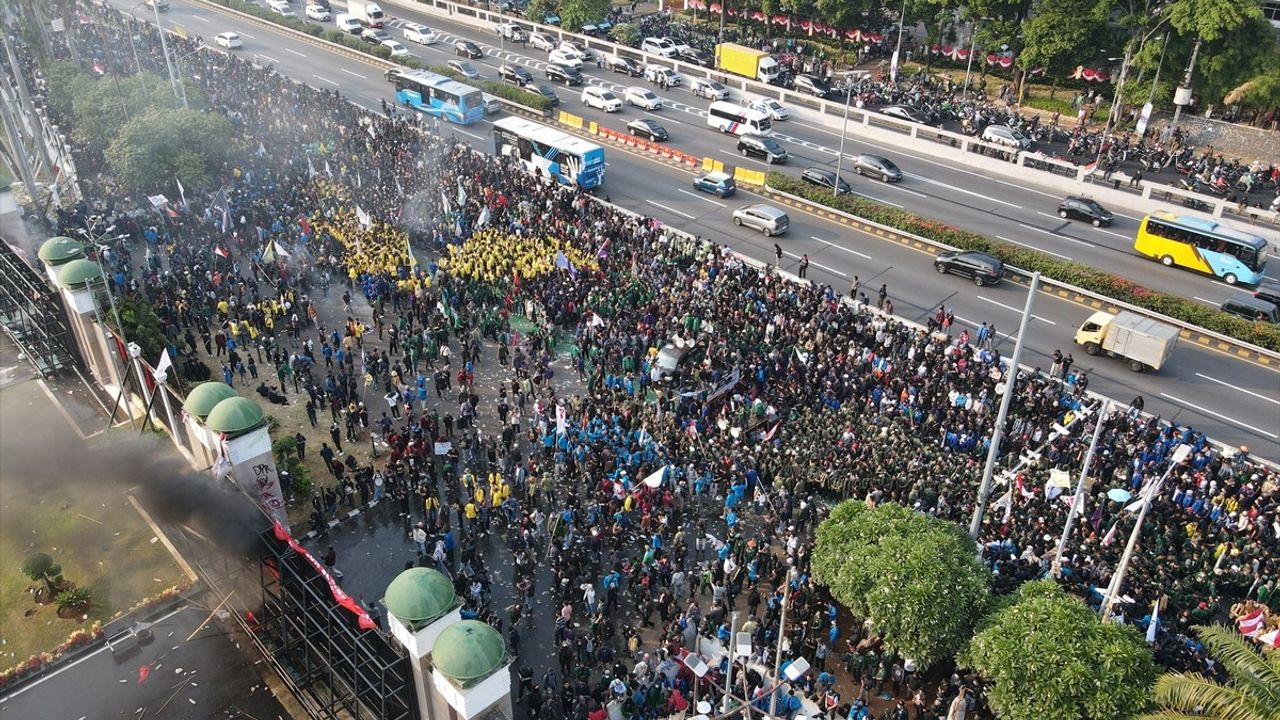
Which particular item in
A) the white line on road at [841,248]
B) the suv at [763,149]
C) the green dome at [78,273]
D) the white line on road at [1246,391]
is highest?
the green dome at [78,273]

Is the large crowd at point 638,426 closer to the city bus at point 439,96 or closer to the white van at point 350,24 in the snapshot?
the city bus at point 439,96

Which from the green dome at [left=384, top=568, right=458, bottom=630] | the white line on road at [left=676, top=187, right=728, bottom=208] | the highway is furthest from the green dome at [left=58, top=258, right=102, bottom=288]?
the white line on road at [left=676, top=187, right=728, bottom=208]

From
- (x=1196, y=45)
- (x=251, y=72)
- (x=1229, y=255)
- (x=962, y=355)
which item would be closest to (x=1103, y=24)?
(x=1196, y=45)

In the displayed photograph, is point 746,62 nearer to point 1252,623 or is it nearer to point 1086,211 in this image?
point 1086,211

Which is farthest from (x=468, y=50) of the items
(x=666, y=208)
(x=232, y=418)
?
(x=232, y=418)

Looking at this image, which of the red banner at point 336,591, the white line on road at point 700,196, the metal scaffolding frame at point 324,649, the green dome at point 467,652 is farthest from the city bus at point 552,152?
the green dome at point 467,652

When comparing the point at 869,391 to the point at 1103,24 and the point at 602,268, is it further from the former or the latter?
the point at 1103,24

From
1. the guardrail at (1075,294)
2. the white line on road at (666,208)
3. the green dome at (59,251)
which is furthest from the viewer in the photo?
the white line on road at (666,208)
